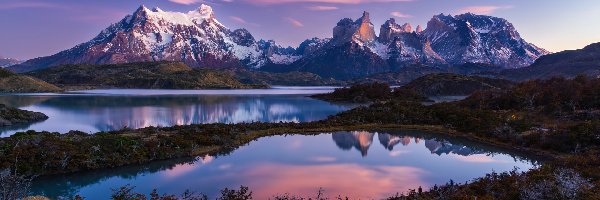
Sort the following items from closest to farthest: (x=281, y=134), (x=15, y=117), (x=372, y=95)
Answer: (x=281, y=134) < (x=15, y=117) < (x=372, y=95)

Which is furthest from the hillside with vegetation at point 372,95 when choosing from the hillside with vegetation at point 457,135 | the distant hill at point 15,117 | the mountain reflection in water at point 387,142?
the distant hill at point 15,117

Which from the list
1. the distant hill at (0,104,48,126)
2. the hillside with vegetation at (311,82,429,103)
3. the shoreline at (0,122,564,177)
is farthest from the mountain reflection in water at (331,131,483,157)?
the hillside with vegetation at (311,82,429,103)

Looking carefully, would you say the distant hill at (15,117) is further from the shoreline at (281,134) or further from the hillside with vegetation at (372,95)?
the hillside with vegetation at (372,95)

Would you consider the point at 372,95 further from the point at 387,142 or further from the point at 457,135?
the point at 387,142

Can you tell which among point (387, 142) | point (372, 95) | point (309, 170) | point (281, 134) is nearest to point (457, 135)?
point (387, 142)

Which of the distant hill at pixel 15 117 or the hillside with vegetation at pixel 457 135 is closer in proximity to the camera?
the hillside with vegetation at pixel 457 135

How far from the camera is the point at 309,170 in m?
40.8

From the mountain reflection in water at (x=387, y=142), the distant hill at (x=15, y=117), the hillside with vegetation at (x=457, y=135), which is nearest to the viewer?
the hillside with vegetation at (x=457, y=135)

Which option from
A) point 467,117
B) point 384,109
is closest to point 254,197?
point 467,117

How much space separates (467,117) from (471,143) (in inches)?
531

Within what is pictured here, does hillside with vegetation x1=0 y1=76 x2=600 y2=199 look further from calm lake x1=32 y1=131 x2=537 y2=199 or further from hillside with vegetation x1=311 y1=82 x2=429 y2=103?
hillside with vegetation x1=311 y1=82 x2=429 y2=103

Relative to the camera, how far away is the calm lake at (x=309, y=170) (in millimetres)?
34344

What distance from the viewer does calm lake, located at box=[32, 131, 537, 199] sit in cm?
3434

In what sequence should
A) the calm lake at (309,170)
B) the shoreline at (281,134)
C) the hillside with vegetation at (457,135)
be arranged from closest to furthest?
the hillside with vegetation at (457,135) < the calm lake at (309,170) < the shoreline at (281,134)
